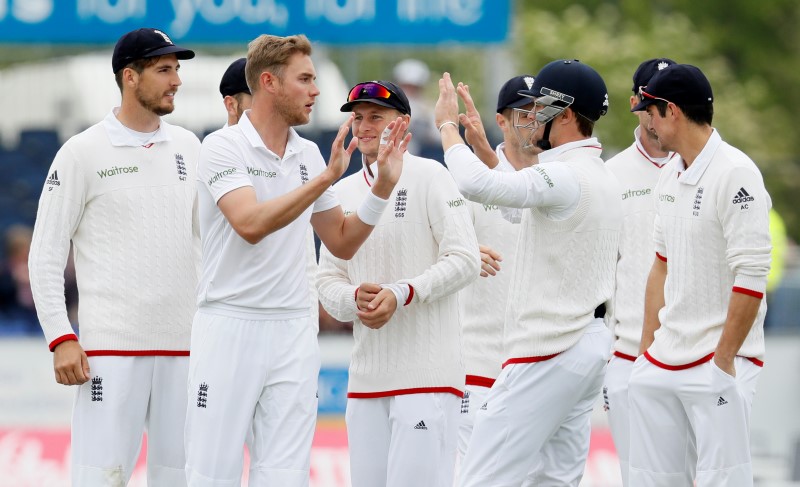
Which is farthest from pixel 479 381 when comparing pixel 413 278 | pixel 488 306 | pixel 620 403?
pixel 413 278

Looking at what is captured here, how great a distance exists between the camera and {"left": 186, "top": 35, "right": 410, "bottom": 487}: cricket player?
6.27 m

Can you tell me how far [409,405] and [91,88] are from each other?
10.6 meters

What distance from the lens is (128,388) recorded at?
6.91 metres

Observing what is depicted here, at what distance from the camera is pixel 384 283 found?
24.2 feet

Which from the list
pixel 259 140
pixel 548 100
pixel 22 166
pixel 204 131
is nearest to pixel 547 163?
pixel 548 100

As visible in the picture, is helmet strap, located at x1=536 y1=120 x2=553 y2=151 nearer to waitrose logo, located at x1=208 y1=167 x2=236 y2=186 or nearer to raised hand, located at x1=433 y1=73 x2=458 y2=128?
raised hand, located at x1=433 y1=73 x2=458 y2=128

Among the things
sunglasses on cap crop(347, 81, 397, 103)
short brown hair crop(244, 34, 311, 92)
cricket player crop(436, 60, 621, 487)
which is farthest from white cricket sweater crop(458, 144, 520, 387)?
short brown hair crop(244, 34, 311, 92)

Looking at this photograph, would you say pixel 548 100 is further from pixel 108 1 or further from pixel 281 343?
pixel 108 1

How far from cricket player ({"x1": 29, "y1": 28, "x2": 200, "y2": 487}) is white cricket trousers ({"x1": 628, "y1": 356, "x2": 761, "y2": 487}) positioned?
7.21 feet

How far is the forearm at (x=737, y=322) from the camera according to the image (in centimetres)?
633

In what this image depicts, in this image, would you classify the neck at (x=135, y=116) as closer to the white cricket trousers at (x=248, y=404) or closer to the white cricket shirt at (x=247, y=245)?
the white cricket shirt at (x=247, y=245)

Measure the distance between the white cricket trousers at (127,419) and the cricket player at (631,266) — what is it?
2.48 m

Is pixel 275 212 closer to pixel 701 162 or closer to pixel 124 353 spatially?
pixel 124 353

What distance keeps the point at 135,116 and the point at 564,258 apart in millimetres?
2224
